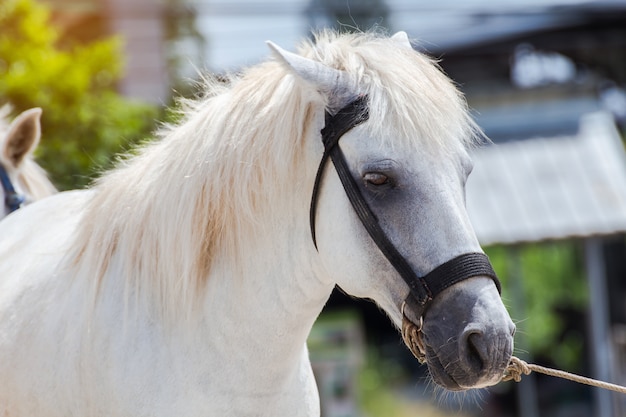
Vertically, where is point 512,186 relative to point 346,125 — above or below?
below

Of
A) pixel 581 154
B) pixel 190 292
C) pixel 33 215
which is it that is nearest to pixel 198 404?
pixel 190 292

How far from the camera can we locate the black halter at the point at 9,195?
288cm

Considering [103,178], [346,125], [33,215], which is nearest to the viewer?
[346,125]

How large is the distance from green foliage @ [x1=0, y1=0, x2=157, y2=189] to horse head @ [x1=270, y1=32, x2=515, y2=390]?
2.87m

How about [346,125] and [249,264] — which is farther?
[249,264]

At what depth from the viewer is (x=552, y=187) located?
8.59m

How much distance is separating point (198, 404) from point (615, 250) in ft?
40.2

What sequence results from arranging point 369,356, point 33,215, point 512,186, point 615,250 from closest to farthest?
point 33,215 < point 512,186 < point 369,356 < point 615,250

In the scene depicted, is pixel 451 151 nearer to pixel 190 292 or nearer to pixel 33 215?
pixel 190 292

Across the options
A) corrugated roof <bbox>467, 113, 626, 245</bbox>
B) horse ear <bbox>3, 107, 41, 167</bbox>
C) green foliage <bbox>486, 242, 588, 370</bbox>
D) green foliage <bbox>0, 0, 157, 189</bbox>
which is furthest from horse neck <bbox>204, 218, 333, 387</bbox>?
green foliage <bbox>486, 242, 588, 370</bbox>

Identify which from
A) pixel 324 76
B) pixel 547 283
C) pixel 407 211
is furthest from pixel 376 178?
pixel 547 283

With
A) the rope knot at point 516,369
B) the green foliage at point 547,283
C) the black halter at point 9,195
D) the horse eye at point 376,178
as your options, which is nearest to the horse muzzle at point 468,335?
the rope knot at point 516,369

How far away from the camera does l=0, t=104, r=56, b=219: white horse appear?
9.49ft

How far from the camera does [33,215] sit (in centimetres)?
256
